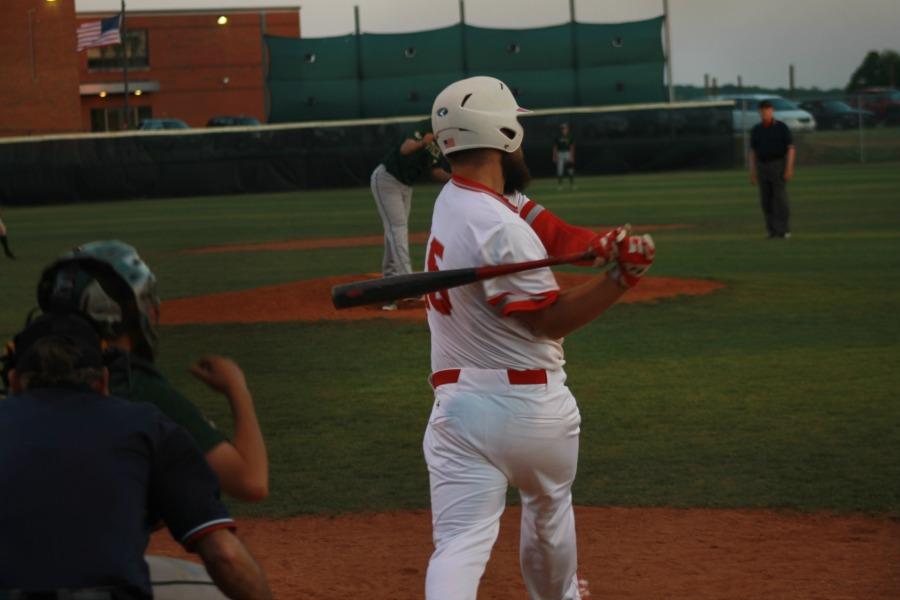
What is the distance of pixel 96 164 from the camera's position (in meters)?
39.8

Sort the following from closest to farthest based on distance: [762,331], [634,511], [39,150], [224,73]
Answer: [634,511], [762,331], [39,150], [224,73]

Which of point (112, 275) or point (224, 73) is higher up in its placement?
point (224, 73)

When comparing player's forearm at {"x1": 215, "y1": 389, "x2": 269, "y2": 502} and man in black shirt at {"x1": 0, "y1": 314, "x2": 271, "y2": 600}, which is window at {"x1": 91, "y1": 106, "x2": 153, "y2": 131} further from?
man in black shirt at {"x1": 0, "y1": 314, "x2": 271, "y2": 600}

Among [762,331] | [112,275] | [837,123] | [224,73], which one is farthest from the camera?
[224,73]

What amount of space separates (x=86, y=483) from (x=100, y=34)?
47532 millimetres

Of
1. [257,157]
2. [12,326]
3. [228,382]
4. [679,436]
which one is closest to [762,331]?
[679,436]

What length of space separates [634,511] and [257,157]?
116ft

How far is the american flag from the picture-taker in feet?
155

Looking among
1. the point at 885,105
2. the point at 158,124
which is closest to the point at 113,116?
the point at 158,124

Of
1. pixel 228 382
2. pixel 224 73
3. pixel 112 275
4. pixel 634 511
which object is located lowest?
pixel 634 511

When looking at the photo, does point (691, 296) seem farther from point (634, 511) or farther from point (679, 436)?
point (634, 511)

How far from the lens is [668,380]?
9.86 metres

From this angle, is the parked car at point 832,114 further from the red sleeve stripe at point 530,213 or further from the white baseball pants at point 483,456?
the white baseball pants at point 483,456

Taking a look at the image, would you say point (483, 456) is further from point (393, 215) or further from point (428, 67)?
point (428, 67)
